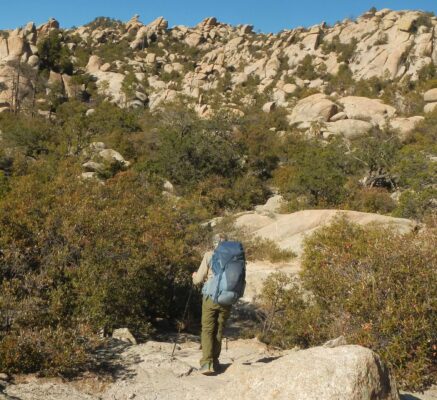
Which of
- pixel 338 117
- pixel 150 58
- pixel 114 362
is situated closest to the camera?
pixel 114 362

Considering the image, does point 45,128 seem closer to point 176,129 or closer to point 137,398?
point 176,129

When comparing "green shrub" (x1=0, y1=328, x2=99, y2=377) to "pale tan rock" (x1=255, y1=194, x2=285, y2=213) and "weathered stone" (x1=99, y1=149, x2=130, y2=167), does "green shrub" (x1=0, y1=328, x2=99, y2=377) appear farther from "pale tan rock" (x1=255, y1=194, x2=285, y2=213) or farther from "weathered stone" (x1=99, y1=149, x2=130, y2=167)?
"weathered stone" (x1=99, y1=149, x2=130, y2=167)

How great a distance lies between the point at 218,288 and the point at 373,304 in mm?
2049

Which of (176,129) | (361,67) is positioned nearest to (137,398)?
(176,129)

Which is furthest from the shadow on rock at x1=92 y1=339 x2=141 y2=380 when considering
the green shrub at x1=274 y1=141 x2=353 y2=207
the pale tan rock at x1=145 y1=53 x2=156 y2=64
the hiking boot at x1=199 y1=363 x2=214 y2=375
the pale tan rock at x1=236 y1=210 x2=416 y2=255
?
the pale tan rock at x1=145 y1=53 x2=156 y2=64

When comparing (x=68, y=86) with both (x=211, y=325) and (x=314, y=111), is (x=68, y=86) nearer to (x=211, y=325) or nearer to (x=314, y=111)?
(x=314, y=111)

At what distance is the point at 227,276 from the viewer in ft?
17.7

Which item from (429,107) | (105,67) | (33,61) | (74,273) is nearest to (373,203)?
(74,273)

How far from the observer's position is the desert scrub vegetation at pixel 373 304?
535 cm

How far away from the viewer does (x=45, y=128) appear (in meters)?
35.6

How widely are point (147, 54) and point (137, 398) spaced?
73.7 meters

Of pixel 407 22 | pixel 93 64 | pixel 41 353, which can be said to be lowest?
pixel 41 353

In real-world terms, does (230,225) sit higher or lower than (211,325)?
higher

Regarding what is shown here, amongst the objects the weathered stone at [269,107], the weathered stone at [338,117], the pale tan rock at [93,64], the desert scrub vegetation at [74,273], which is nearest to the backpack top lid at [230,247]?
the desert scrub vegetation at [74,273]
